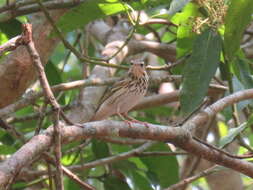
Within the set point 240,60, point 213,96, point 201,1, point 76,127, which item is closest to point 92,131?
point 76,127

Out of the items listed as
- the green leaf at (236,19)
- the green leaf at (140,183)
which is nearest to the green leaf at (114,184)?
the green leaf at (140,183)

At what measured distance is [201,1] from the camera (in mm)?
3748

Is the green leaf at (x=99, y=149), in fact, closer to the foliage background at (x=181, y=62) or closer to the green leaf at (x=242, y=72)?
the foliage background at (x=181, y=62)

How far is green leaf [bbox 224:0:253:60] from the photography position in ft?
11.6

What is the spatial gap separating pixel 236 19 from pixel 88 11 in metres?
1.08

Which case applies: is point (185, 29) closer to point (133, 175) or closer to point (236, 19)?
point (236, 19)

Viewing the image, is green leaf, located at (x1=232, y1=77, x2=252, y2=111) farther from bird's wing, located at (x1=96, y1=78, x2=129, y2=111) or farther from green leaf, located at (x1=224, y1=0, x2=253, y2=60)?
bird's wing, located at (x1=96, y1=78, x2=129, y2=111)

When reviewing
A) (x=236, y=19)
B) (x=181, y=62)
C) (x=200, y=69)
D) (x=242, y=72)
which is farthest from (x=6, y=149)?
(x=236, y=19)

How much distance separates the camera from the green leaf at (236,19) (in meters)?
3.54

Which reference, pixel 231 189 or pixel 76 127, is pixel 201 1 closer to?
pixel 76 127

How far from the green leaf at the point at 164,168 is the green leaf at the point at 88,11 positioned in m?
1.26

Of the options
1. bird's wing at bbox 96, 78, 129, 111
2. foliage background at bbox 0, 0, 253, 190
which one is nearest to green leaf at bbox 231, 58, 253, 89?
foliage background at bbox 0, 0, 253, 190

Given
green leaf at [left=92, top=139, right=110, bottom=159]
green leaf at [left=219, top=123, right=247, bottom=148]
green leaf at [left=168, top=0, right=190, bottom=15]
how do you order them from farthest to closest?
green leaf at [left=92, top=139, right=110, bottom=159] → green leaf at [left=219, top=123, right=247, bottom=148] → green leaf at [left=168, top=0, right=190, bottom=15]

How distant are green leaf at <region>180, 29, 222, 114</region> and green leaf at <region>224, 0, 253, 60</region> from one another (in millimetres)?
198
